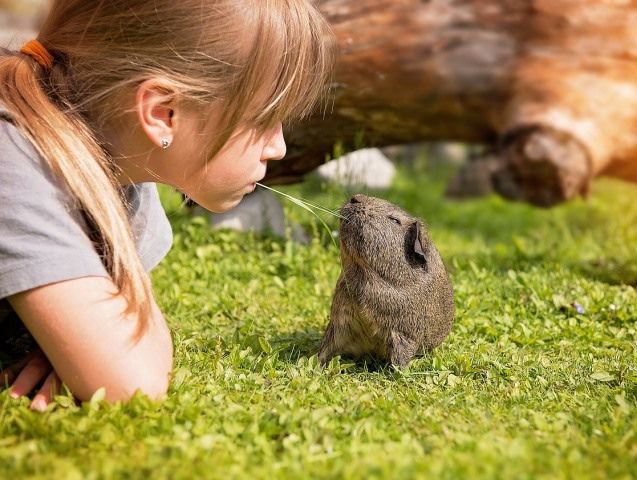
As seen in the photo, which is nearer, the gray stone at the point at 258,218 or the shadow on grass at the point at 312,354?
the shadow on grass at the point at 312,354

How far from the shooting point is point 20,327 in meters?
3.35

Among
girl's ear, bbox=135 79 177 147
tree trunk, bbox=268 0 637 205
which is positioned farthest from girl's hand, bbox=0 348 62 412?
tree trunk, bbox=268 0 637 205

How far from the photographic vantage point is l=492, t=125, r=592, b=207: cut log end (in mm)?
6324

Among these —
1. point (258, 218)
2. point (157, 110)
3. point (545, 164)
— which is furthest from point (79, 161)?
point (545, 164)

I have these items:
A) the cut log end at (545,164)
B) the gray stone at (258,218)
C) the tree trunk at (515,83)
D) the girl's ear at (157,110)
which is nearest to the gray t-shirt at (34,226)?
the girl's ear at (157,110)

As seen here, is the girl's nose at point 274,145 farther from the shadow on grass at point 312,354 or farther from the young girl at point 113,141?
the shadow on grass at point 312,354

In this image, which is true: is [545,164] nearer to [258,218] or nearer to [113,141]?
[258,218]

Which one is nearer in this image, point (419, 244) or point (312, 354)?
point (419, 244)

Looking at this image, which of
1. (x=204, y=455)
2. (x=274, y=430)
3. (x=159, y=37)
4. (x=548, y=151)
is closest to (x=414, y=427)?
(x=274, y=430)

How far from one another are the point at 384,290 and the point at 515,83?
3.45 m

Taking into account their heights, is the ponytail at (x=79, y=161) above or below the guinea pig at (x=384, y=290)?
above

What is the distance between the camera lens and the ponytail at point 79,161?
2.92 meters

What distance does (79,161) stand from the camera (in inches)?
116

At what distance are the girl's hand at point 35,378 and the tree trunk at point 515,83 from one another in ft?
8.86
